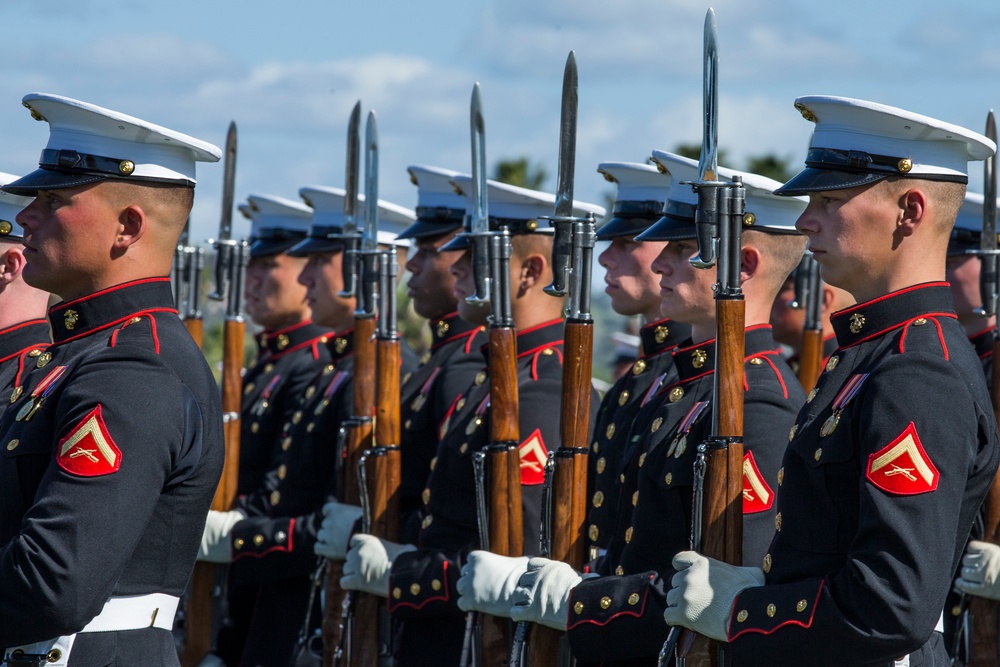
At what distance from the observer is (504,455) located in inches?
210

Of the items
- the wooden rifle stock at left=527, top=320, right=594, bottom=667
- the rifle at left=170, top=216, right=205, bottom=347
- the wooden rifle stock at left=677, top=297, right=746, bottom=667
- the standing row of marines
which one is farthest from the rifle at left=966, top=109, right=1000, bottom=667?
the rifle at left=170, top=216, right=205, bottom=347

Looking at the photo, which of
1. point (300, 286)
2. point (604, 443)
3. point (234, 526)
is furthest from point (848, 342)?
point (300, 286)

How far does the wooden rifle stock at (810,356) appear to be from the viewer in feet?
23.6

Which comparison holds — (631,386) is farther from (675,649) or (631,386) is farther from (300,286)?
(300,286)

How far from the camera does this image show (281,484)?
7.69 meters

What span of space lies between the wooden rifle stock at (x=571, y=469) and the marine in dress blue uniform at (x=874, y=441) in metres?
0.98

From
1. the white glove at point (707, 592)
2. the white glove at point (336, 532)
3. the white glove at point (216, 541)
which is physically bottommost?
the white glove at point (216, 541)

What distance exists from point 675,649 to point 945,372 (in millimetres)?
1154

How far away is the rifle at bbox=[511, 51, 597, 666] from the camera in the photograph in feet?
16.1

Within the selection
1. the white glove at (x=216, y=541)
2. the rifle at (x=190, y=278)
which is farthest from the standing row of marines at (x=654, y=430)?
the rifle at (x=190, y=278)

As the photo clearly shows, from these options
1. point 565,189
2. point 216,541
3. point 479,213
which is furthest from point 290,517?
point 565,189

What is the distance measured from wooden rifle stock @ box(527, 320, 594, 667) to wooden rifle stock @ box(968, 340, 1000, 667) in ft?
6.21

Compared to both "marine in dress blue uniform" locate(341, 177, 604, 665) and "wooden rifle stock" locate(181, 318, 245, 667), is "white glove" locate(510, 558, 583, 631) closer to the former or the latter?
"marine in dress blue uniform" locate(341, 177, 604, 665)

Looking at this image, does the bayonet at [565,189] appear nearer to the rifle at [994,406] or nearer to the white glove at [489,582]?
the white glove at [489,582]
